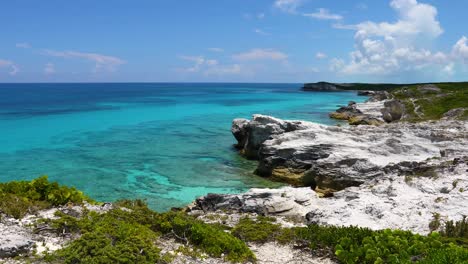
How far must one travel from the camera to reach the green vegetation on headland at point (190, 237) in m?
12.1

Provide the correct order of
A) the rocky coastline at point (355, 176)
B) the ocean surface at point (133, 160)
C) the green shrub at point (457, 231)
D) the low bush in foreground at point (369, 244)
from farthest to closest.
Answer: the ocean surface at point (133, 160) < the rocky coastline at point (355, 176) < the green shrub at point (457, 231) < the low bush in foreground at point (369, 244)

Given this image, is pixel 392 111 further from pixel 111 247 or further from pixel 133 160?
pixel 111 247

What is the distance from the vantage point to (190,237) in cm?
1467

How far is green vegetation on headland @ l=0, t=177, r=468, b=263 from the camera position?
39.6 feet

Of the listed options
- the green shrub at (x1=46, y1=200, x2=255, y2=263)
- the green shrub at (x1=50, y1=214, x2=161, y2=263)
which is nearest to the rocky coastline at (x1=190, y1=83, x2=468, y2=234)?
the green shrub at (x1=46, y1=200, x2=255, y2=263)

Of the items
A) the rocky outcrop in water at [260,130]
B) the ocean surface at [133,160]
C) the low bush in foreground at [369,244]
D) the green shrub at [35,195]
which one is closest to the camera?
the low bush in foreground at [369,244]

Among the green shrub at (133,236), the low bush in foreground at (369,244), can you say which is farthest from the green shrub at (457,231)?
the green shrub at (133,236)

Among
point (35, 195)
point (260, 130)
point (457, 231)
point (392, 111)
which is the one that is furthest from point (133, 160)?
point (392, 111)

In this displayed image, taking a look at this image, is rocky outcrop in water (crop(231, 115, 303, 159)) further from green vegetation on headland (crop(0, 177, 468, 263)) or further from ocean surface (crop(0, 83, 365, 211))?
green vegetation on headland (crop(0, 177, 468, 263))

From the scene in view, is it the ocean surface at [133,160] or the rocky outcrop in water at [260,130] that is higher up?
the rocky outcrop in water at [260,130]

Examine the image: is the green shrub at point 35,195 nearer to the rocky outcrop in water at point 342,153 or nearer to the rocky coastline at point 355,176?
the rocky coastline at point 355,176

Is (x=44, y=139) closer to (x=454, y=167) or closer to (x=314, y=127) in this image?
(x=314, y=127)

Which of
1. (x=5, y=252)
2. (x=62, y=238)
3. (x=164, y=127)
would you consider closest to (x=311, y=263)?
(x=62, y=238)

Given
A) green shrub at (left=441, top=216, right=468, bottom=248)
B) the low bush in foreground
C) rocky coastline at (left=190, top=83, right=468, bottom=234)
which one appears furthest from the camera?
rocky coastline at (left=190, top=83, right=468, bottom=234)
